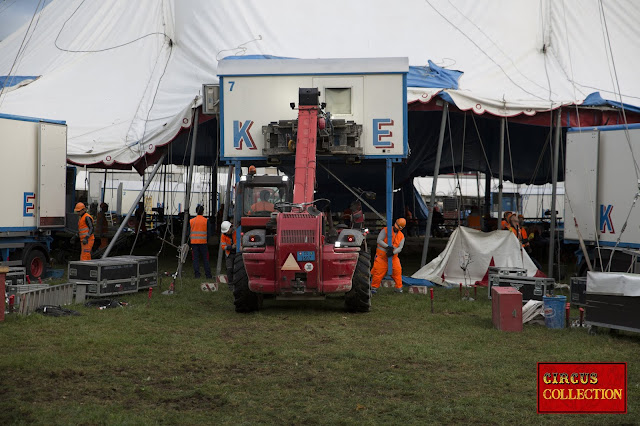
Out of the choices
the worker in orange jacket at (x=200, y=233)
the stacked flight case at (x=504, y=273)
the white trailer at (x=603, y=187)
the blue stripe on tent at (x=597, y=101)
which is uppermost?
the blue stripe on tent at (x=597, y=101)

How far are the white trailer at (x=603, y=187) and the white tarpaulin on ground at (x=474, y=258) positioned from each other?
135 centimetres

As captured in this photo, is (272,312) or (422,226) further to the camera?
(422,226)

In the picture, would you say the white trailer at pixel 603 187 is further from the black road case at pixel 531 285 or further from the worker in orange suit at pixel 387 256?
the worker in orange suit at pixel 387 256

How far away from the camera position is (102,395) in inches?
281

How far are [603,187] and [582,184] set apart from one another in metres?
0.50

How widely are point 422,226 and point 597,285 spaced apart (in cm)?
2237

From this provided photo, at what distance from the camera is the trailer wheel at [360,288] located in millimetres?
12141

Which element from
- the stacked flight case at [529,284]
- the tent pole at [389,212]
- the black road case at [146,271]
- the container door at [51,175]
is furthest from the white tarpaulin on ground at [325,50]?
the stacked flight case at [529,284]

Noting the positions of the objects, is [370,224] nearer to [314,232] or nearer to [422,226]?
[422,226]

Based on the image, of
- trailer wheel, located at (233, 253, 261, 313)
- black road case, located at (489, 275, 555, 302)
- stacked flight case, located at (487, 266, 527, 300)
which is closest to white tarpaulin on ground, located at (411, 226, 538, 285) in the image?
stacked flight case, located at (487, 266, 527, 300)

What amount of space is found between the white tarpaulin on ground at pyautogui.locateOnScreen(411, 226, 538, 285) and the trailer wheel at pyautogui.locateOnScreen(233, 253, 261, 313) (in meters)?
5.47

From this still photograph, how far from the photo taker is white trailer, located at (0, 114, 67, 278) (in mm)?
15633

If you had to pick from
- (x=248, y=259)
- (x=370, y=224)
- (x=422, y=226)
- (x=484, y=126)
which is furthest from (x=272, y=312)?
(x=422, y=226)

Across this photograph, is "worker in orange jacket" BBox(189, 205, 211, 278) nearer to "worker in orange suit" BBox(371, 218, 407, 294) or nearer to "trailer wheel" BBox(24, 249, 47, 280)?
"trailer wheel" BBox(24, 249, 47, 280)
